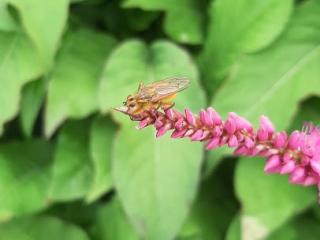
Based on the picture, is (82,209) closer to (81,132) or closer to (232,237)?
(81,132)

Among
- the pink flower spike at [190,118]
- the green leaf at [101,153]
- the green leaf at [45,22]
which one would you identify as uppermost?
the pink flower spike at [190,118]

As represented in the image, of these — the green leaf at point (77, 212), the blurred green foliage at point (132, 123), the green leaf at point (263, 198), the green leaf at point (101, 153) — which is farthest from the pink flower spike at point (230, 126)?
the green leaf at point (77, 212)

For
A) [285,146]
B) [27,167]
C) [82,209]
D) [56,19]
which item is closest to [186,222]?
[82,209]

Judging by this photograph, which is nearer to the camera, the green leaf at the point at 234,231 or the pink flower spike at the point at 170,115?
the pink flower spike at the point at 170,115

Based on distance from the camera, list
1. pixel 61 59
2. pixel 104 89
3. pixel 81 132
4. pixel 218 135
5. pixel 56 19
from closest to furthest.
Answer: pixel 218 135 → pixel 56 19 → pixel 104 89 → pixel 61 59 → pixel 81 132

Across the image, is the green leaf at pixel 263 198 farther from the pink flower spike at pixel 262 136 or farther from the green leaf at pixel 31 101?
the pink flower spike at pixel 262 136

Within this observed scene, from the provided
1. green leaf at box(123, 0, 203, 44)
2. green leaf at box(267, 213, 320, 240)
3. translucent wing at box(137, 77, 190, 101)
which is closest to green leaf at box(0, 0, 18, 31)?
green leaf at box(123, 0, 203, 44)

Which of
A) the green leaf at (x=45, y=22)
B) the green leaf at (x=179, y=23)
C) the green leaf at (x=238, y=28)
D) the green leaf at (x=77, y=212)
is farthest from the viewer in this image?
the green leaf at (x=77, y=212)
